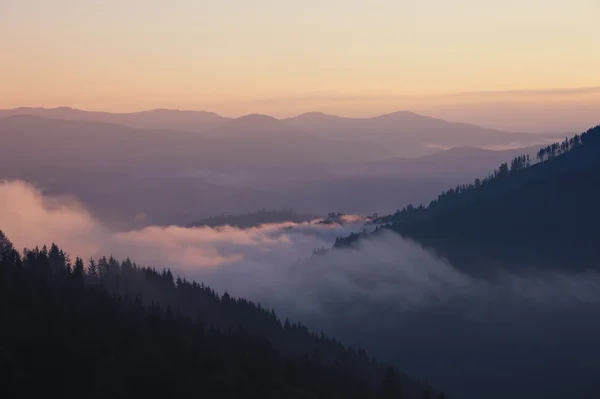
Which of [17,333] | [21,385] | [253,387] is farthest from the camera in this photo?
[253,387]

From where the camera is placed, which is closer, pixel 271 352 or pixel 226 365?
pixel 226 365

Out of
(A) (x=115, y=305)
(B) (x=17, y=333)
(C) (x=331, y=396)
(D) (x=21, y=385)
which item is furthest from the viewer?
(A) (x=115, y=305)

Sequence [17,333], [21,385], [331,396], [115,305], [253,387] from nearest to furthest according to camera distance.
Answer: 1. [21,385]
2. [17,333]
3. [253,387]
4. [331,396]
5. [115,305]

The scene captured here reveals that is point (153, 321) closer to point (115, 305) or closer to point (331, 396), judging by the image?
point (115, 305)

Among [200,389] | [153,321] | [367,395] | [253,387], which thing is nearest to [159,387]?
[200,389]

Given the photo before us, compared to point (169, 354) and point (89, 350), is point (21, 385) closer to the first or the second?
point (89, 350)

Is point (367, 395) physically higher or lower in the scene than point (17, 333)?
lower

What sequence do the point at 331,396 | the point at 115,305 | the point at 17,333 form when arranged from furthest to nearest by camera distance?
the point at 115,305
the point at 331,396
the point at 17,333

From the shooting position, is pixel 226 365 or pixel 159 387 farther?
pixel 226 365

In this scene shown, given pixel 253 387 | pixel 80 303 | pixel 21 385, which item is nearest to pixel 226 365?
pixel 253 387
